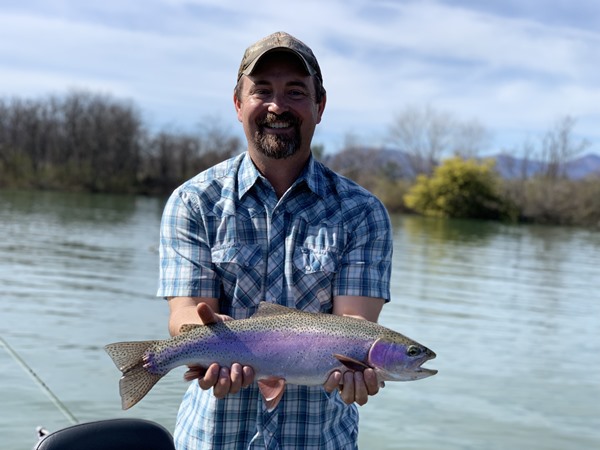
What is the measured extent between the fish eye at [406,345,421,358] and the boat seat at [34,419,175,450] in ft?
5.09

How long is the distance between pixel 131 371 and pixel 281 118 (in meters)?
1.19

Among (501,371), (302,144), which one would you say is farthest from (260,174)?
(501,371)

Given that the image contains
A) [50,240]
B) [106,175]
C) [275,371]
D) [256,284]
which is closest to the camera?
[275,371]

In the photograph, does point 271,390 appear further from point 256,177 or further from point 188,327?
point 256,177

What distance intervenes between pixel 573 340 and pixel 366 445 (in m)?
8.16

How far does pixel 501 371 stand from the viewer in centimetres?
1207

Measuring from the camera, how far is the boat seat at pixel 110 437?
3.68 metres

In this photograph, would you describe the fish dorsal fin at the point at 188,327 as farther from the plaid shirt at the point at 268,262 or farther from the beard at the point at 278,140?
the beard at the point at 278,140

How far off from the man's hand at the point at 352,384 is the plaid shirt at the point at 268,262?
0.61 ft

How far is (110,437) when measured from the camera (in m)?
3.84

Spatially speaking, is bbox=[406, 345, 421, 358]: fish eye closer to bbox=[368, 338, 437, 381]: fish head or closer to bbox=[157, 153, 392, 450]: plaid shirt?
bbox=[368, 338, 437, 381]: fish head

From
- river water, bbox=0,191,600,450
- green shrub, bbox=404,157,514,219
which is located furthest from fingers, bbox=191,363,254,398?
green shrub, bbox=404,157,514,219

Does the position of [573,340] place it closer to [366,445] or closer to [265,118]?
[366,445]

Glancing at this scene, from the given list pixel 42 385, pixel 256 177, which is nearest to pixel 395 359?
pixel 256 177
